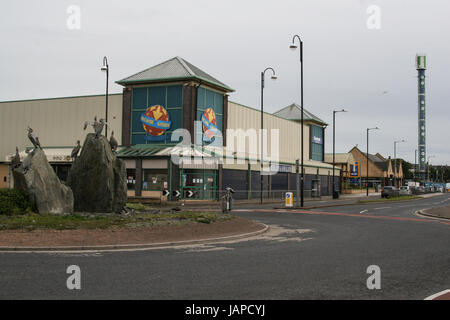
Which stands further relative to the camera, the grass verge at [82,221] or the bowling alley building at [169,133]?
the bowling alley building at [169,133]

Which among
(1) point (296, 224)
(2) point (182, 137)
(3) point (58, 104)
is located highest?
(3) point (58, 104)

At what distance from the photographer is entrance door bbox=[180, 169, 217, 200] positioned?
130ft

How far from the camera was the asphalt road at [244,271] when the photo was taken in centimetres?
733

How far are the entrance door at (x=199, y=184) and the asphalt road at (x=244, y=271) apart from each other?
25.1 m

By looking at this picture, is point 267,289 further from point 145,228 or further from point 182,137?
point 182,137

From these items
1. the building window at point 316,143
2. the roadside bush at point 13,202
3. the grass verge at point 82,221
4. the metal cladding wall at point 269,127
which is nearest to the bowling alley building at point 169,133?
the metal cladding wall at point 269,127

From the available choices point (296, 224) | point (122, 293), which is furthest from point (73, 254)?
point (296, 224)

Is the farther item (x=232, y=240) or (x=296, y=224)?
(x=296, y=224)

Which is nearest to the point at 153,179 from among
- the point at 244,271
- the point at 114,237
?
the point at 114,237

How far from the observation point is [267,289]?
761cm

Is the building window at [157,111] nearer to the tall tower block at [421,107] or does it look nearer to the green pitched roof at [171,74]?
the green pitched roof at [171,74]

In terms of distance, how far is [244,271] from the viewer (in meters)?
9.24

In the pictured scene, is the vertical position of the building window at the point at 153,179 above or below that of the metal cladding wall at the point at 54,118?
below
